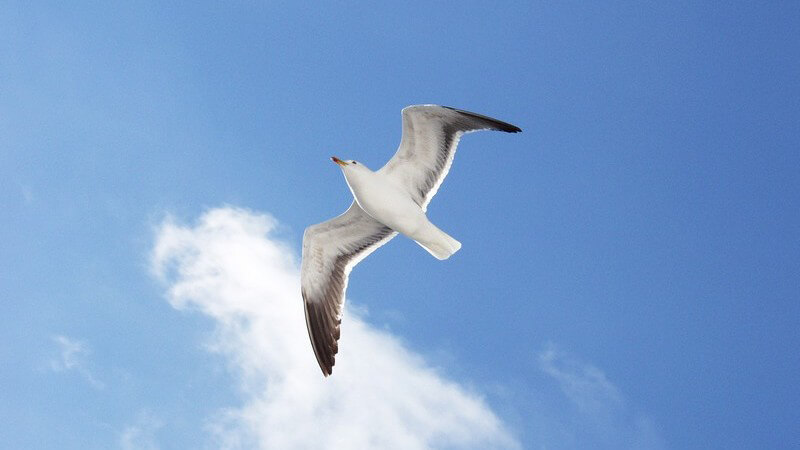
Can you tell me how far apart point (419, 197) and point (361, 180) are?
1123 millimetres

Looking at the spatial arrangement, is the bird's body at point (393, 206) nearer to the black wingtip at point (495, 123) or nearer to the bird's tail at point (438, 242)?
the bird's tail at point (438, 242)

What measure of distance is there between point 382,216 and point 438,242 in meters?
1.08

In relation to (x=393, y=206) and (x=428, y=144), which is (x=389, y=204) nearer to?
(x=393, y=206)

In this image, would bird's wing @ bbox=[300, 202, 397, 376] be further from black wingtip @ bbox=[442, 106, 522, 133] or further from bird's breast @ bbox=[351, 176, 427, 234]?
black wingtip @ bbox=[442, 106, 522, 133]

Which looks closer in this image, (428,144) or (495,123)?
(495,123)

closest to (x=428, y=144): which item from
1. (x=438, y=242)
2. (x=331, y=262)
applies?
(x=438, y=242)

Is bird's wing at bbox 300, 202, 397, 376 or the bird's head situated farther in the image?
bird's wing at bbox 300, 202, 397, 376

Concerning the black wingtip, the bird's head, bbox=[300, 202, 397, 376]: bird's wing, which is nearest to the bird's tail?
bbox=[300, 202, 397, 376]: bird's wing

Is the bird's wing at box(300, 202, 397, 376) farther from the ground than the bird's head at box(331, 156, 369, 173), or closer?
closer

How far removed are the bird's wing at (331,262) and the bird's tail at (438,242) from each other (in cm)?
88

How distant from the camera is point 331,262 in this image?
15.2 m

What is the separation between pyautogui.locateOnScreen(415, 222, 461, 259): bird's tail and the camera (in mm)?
14367

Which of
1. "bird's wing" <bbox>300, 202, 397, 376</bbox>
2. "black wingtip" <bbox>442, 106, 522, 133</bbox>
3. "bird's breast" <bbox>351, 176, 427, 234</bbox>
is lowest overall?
"bird's wing" <bbox>300, 202, 397, 376</bbox>

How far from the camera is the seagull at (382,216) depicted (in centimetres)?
1408
